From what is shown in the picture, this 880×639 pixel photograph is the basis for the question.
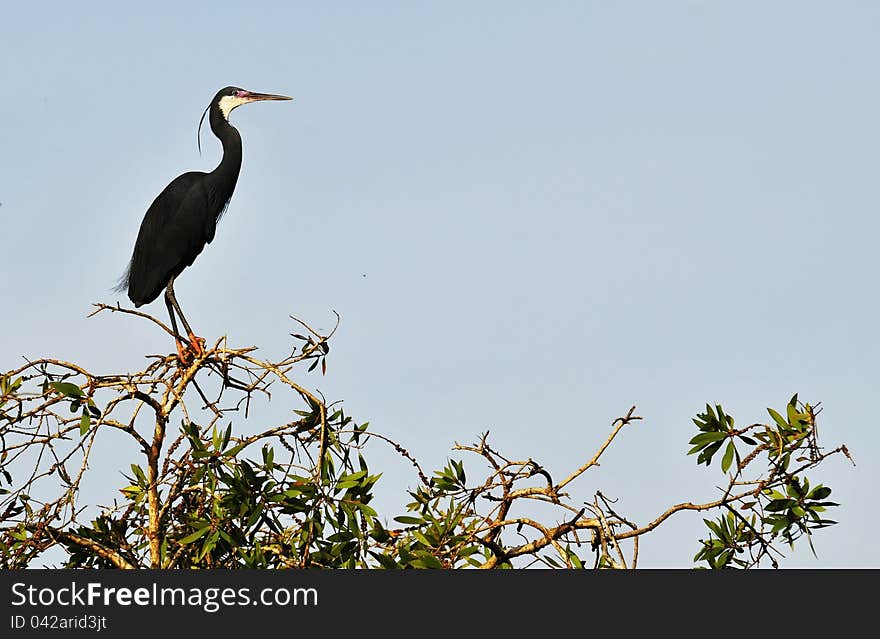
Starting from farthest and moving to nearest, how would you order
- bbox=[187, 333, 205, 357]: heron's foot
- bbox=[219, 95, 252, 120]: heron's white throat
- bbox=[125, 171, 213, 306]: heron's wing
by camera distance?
bbox=[219, 95, 252, 120]: heron's white throat, bbox=[125, 171, 213, 306]: heron's wing, bbox=[187, 333, 205, 357]: heron's foot

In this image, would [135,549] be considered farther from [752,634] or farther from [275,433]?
[752,634]

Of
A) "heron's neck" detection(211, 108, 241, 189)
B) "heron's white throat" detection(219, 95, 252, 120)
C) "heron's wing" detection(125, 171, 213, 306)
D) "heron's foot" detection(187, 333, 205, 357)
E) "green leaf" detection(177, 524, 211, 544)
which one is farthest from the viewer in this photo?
"heron's white throat" detection(219, 95, 252, 120)

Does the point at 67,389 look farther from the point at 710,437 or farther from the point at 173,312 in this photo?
the point at 173,312

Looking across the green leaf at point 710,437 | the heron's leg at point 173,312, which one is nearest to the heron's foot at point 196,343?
the heron's leg at point 173,312

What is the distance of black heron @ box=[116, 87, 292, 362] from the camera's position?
6688 millimetres

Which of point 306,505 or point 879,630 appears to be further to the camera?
point 306,505

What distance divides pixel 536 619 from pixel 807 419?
1189 mm

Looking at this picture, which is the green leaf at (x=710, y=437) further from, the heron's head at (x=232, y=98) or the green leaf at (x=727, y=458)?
the heron's head at (x=232, y=98)

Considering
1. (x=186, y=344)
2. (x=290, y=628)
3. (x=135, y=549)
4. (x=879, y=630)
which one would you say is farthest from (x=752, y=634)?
(x=186, y=344)

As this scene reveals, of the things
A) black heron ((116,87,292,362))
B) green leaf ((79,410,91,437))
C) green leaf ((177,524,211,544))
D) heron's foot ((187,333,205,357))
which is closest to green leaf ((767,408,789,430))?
green leaf ((177,524,211,544))

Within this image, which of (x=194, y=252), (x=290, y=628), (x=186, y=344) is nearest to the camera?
(x=290, y=628)

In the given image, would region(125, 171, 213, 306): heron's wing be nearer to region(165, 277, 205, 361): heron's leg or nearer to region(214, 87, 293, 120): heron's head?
region(165, 277, 205, 361): heron's leg

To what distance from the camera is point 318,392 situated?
13.3ft

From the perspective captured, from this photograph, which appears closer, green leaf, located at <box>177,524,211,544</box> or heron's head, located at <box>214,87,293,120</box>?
green leaf, located at <box>177,524,211,544</box>
